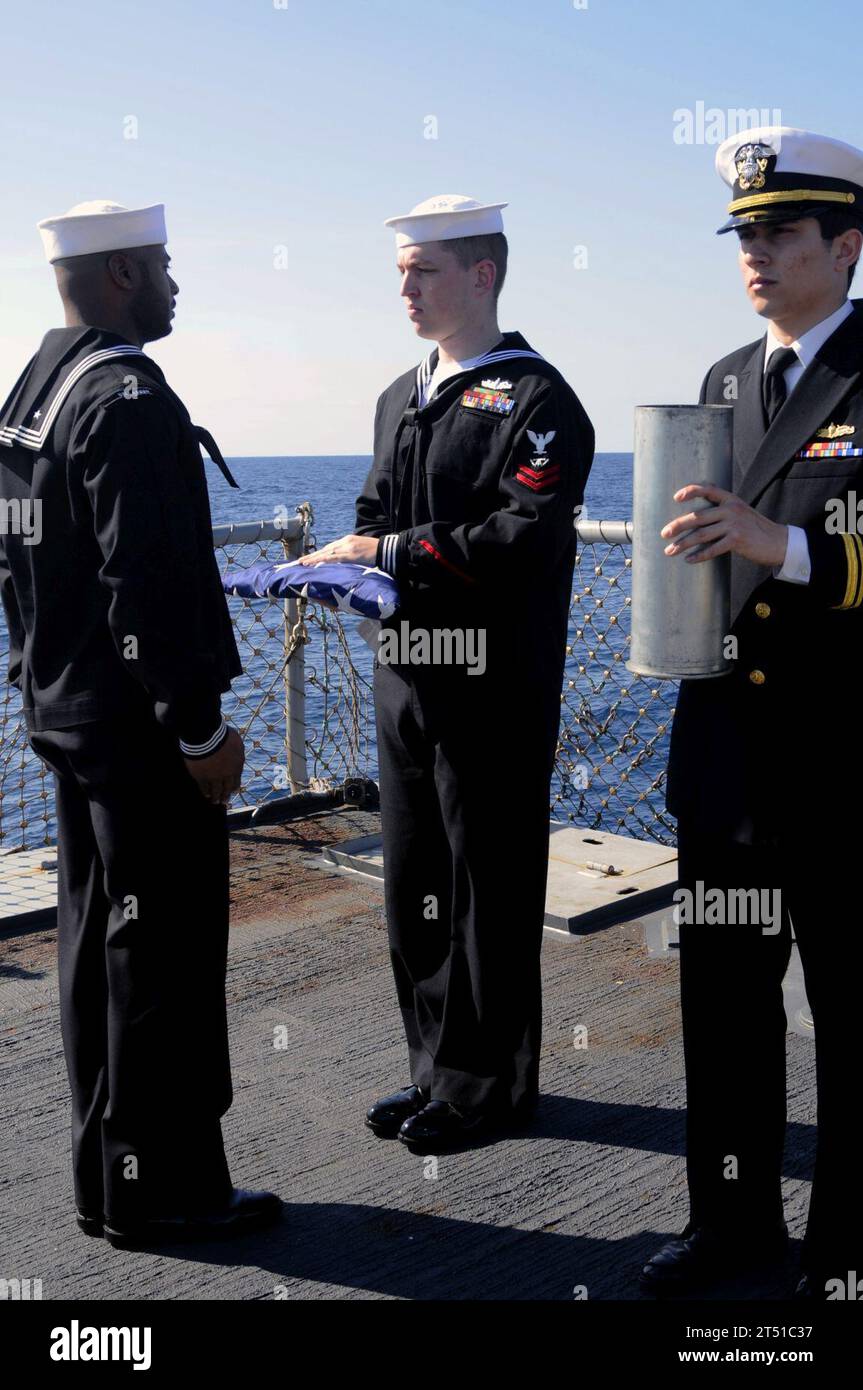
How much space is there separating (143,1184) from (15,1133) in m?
0.59

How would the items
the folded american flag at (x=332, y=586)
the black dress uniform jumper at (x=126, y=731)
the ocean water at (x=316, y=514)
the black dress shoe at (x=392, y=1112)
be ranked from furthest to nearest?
the ocean water at (x=316, y=514), the black dress shoe at (x=392, y=1112), the folded american flag at (x=332, y=586), the black dress uniform jumper at (x=126, y=731)

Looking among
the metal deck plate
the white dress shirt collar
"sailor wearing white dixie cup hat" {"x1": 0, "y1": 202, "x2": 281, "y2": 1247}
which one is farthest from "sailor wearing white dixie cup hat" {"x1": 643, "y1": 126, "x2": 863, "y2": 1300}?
the metal deck plate

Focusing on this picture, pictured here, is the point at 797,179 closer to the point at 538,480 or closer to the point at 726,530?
the point at 726,530

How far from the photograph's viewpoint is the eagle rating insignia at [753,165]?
8.52 feet

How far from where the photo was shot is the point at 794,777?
2.65 m

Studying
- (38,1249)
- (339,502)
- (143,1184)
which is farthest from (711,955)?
(339,502)

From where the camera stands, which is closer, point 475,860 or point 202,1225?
point 202,1225

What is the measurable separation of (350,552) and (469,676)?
0.41 m

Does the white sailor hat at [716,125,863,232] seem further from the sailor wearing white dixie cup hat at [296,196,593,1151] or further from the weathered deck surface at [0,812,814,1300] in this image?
the weathered deck surface at [0,812,814,1300]

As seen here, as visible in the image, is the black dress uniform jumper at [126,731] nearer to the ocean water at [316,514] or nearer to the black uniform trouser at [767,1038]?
the black uniform trouser at [767,1038]

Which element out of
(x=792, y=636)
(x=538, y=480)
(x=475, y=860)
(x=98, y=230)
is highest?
(x=98, y=230)

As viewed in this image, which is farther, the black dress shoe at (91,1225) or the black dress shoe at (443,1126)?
the black dress shoe at (443,1126)

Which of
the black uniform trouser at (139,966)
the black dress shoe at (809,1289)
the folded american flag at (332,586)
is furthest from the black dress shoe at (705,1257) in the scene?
the folded american flag at (332,586)

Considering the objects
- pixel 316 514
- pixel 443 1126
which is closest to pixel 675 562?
pixel 443 1126
